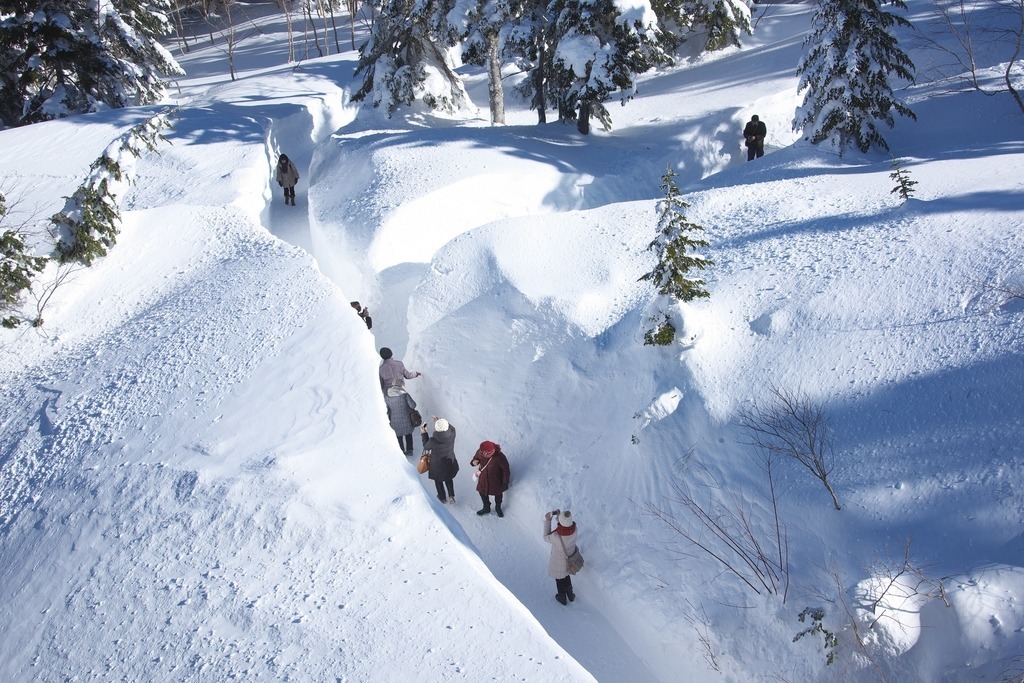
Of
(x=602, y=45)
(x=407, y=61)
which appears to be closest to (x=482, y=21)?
(x=602, y=45)

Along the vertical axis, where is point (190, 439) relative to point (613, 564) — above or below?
above

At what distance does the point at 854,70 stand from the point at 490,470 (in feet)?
37.1

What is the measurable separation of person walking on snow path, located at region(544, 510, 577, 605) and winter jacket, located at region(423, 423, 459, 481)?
182 cm

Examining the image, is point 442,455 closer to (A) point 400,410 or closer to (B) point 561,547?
(A) point 400,410

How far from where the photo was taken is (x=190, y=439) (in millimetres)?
8812

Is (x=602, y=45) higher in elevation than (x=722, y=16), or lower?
lower

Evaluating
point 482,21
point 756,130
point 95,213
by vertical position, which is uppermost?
point 482,21

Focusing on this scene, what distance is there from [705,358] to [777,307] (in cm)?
125

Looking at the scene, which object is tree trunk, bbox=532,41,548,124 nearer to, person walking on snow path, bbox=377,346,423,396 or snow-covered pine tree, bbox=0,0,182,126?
person walking on snow path, bbox=377,346,423,396

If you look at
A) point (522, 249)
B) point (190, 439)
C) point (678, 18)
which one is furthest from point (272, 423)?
point (678, 18)

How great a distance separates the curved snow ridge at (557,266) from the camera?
33.9 ft

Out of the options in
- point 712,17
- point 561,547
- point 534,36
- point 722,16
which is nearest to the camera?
point 561,547

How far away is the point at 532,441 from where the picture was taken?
30.8 ft

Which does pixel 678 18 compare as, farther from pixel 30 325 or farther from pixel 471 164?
pixel 30 325
